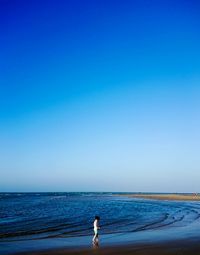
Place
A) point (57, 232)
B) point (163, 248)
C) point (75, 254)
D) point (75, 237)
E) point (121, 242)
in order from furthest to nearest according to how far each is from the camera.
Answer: point (57, 232) < point (75, 237) < point (121, 242) < point (163, 248) < point (75, 254)

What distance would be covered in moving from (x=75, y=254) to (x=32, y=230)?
38.9 feet

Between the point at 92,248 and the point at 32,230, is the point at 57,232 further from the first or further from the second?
the point at 92,248

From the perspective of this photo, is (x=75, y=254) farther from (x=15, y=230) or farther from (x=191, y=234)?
(x=15, y=230)

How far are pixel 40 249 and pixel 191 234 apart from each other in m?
11.2

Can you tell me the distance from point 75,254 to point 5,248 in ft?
15.9

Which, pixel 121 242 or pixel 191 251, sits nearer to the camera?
pixel 191 251

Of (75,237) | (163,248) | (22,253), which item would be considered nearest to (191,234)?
(163,248)

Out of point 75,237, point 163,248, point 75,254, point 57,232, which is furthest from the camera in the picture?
point 57,232

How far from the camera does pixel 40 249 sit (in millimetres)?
18797

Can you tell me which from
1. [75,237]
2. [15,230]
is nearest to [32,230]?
[15,230]

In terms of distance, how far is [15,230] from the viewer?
92.2ft

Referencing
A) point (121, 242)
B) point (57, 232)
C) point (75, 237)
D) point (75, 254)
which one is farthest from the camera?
point (57, 232)

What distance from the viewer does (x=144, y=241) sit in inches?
832

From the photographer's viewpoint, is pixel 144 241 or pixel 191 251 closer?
pixel 191 251
